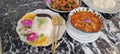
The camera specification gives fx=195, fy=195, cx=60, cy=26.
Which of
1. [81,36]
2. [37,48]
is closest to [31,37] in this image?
[37,48]

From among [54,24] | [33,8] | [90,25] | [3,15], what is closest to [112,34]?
[90,25]

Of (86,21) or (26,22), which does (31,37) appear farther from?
(86,21)

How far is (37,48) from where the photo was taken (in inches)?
33.5

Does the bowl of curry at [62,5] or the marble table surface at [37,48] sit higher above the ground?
the bowl of curry at [62,5]

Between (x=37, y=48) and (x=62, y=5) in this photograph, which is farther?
(x=62, y=5)

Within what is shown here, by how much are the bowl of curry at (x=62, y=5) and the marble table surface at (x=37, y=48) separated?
3cm

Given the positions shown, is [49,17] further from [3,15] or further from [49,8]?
[3,15]

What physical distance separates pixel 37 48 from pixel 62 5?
27 cm

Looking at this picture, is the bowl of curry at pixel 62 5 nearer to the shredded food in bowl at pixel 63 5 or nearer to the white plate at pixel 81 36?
the shredded food in bowl at pixel 63 5

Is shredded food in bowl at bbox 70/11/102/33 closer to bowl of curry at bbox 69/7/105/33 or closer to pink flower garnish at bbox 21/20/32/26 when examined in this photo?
bowl of curry at bbox 69/7/105/33

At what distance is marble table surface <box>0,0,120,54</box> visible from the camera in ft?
2.79

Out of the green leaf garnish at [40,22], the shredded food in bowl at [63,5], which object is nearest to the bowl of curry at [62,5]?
the shredded food in bowl at [63,5]

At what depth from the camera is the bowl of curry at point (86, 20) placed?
887 mm

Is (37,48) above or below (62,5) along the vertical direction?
below
